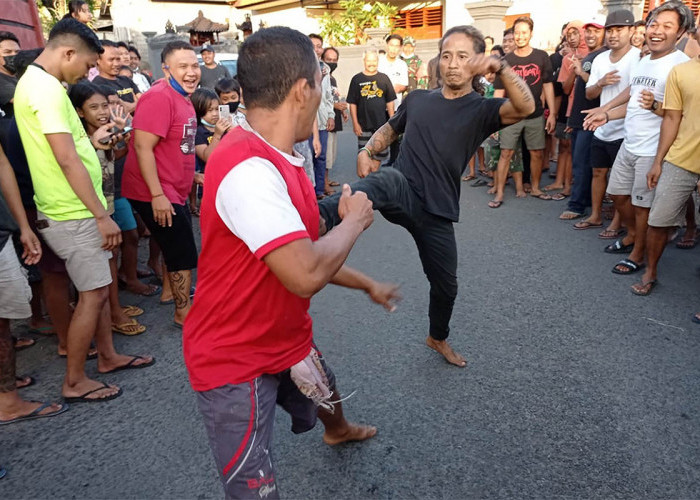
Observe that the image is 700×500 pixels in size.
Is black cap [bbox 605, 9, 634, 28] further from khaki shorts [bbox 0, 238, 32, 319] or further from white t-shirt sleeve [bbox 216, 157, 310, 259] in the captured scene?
khaki shorts [bbox 0, 238, 32, 319]

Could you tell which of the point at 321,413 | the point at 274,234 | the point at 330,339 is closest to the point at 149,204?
the point at 330,339

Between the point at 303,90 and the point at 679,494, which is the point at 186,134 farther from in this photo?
the point at 679,494

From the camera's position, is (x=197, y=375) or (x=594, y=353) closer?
(x=197, y=375)

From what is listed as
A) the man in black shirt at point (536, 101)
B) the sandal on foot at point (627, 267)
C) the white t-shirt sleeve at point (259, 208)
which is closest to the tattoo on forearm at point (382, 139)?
the white t-shirt sleeve at point (259, 208)

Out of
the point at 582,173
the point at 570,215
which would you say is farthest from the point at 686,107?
the point at 570,215

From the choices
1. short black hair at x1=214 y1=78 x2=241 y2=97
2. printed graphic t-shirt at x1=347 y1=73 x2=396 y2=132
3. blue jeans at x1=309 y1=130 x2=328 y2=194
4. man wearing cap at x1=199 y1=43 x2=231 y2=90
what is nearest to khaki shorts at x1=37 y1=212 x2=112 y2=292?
short black hair at x1=214 y1=78 x2=241 y2=97

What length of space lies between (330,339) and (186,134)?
1.83m

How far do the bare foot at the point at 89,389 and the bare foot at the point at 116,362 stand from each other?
0.74ft

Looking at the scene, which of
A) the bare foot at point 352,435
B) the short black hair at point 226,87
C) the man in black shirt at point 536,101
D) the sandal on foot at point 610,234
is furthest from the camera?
the man in black shirt at point 536,101

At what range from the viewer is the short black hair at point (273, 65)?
4.91 ft

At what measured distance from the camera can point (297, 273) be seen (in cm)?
136

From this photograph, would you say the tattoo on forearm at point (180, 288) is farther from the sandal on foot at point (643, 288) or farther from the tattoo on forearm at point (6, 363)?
the sandal on foot at point (643, 288)

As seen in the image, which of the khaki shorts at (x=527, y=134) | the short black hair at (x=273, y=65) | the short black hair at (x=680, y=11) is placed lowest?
the khaki shorts at (x=527, y=134)

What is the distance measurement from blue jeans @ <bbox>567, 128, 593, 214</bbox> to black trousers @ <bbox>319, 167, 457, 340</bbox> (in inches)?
147
